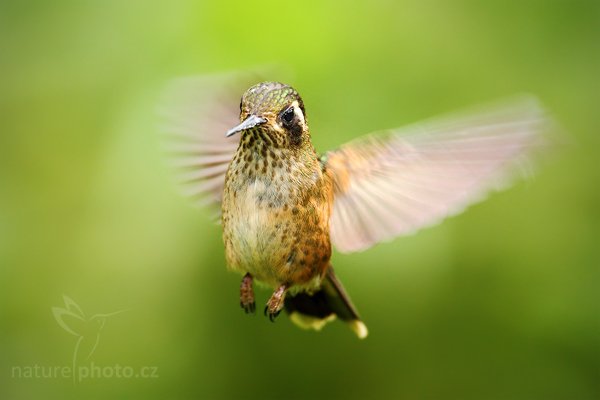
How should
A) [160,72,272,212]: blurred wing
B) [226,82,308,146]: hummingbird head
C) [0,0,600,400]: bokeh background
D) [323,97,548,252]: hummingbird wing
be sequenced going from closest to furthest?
[226,82,308,146]: hummingbird head
[323,97,548,252]: hummingbird wing
[160,72,272,212]: blurred wing
[0,0,600,400]: bokeh background

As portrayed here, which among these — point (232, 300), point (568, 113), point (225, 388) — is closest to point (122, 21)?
point (232, 300)

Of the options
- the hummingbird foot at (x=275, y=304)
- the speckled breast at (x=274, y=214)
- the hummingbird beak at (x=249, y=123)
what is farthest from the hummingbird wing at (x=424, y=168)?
the hummingbird beak at (x=249, y=123)

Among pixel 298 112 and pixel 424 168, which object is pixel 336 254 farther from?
pixel 298 112

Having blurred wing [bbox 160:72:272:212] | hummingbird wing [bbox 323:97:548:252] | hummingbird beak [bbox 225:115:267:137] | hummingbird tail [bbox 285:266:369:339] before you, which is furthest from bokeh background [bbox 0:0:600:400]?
hummingbird beak [bbox 225:115:267:137]

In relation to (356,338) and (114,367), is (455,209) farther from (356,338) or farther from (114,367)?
(114,367)

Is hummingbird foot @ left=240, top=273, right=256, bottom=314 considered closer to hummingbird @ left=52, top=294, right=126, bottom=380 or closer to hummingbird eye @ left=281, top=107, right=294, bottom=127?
hummingbird eye @ left=281, top=107, right=294, bottom=127

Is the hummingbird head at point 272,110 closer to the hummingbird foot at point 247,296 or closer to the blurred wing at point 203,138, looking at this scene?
the hummingbird foot at point 247,296

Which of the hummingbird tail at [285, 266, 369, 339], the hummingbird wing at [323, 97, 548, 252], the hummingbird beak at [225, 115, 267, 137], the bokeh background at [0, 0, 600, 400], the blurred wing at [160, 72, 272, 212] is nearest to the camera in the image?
the hummingbird beak at [225, 115, 267, 137]
